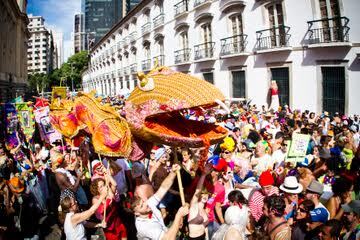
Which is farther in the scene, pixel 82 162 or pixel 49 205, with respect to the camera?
pixel 82 162

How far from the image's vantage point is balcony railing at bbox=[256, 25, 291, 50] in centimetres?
1388

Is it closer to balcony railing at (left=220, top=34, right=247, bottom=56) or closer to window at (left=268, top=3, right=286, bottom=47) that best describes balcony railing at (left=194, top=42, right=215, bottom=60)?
balcony railing at (left=220, top=34, right=247, bottom=56)

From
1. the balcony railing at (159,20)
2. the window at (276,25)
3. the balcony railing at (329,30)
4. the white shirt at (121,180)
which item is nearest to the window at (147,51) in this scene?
the balcony railing at (159,20)

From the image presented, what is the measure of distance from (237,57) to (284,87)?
346 centimetres

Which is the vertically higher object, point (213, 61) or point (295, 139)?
point (213, 61)

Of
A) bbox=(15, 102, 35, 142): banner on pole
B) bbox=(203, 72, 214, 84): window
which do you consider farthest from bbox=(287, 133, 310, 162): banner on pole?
bbox=(203, 72, 214, 84): window

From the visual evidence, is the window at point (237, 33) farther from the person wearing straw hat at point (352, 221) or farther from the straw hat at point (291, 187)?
the person wearing straw hat at point (352, 221)

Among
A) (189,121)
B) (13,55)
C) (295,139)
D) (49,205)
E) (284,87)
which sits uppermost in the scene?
(13,55)

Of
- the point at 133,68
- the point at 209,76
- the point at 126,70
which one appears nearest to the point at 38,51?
the point at 126,70

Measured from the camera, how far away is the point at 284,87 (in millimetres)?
14523

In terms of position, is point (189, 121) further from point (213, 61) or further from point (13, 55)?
point (13, 55)

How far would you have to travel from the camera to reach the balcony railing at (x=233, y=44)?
1617 centimetres

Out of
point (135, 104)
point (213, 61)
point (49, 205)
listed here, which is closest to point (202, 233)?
point (135, 104)

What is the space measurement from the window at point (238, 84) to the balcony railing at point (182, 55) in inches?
202
